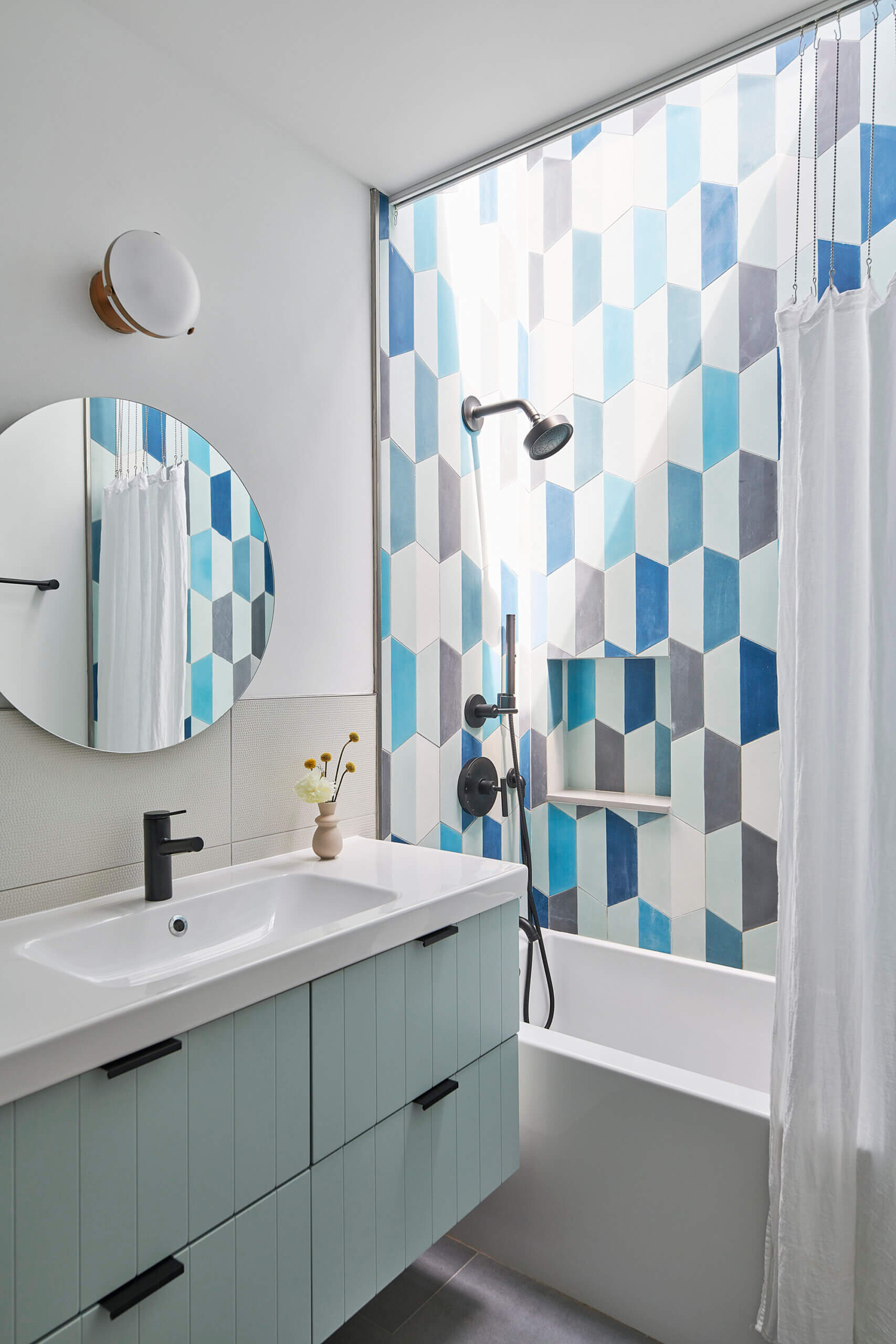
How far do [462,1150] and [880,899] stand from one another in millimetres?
865

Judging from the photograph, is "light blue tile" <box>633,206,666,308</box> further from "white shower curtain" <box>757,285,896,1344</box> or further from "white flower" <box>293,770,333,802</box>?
"white flower" <box>293,770,333,802</box>

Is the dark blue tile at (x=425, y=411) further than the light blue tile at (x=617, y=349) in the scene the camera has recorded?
No

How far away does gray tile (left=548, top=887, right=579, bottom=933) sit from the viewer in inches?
108

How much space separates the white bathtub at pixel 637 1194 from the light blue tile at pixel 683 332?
6.25 ft

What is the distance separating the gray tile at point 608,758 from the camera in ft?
8.91

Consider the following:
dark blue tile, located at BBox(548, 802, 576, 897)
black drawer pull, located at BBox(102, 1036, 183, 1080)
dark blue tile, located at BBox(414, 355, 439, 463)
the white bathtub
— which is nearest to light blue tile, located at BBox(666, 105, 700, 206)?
dark blue tile, located at BBox(414, 355, 439, 463)

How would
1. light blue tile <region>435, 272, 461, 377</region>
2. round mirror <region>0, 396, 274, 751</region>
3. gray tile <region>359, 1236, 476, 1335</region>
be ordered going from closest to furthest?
round mirror <region>0, 396, 274, 751</region> → gray tile <region>359, 1236, 476, 1335</region> → light blue tile <region>435, 272, 461, 377</region>

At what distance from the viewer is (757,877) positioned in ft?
7.72

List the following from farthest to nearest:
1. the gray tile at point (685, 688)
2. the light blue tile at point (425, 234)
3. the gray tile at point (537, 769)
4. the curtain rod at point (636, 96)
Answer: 1. the gray tile at point (537, 769)
2. the gray tile at point (685, 688)
3. the light blue tile at point (425, 234)
4. the curtain rod at point (636, 96)

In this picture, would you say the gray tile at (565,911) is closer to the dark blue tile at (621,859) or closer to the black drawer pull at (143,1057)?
the dark blue tile at (621,859)

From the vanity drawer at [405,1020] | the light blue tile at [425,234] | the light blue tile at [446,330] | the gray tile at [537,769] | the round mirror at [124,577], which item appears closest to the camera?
the vanity drawer at [405,1020]

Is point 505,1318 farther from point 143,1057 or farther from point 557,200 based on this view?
point 557,200

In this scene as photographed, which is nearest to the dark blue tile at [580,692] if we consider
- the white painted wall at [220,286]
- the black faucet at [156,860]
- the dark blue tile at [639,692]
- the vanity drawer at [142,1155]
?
the dark blue tile at [639,692]

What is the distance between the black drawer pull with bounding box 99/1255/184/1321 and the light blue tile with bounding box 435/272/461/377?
2.10m
